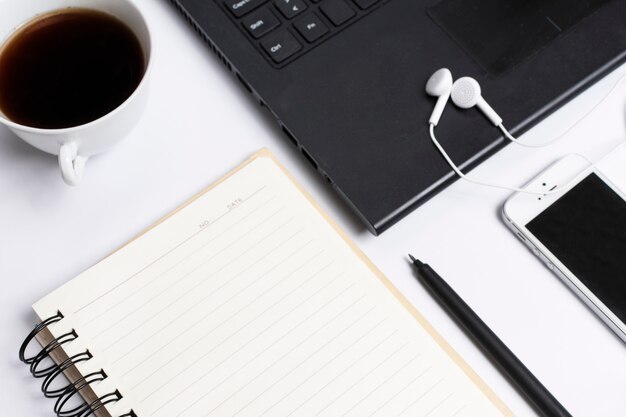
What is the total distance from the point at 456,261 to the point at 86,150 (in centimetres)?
32

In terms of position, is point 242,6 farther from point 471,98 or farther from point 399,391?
point 399,391

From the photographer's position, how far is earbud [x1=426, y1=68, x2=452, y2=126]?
24.1 inches

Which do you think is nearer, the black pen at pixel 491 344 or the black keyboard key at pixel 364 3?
the black pen at pixel 491 344

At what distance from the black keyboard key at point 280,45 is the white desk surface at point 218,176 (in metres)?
0.05

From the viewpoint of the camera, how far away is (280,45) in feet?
2.10

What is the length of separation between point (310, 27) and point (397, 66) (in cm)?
9

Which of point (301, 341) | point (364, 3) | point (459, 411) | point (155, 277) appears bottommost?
point (459, 411)

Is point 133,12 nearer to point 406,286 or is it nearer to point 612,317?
point 406,286

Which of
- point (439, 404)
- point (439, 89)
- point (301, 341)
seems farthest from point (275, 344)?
point (439, 89)

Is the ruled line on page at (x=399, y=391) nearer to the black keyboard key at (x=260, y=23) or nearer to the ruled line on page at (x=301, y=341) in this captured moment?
the ruled line on page at (x=301, y=341)

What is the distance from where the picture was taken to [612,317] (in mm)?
578

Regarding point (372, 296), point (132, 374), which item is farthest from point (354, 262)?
point (132, 374)

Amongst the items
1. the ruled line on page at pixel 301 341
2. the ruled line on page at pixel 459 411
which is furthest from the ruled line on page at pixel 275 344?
the ruled line on page at pixel 459 411

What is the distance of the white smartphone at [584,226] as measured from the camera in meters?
0.59
